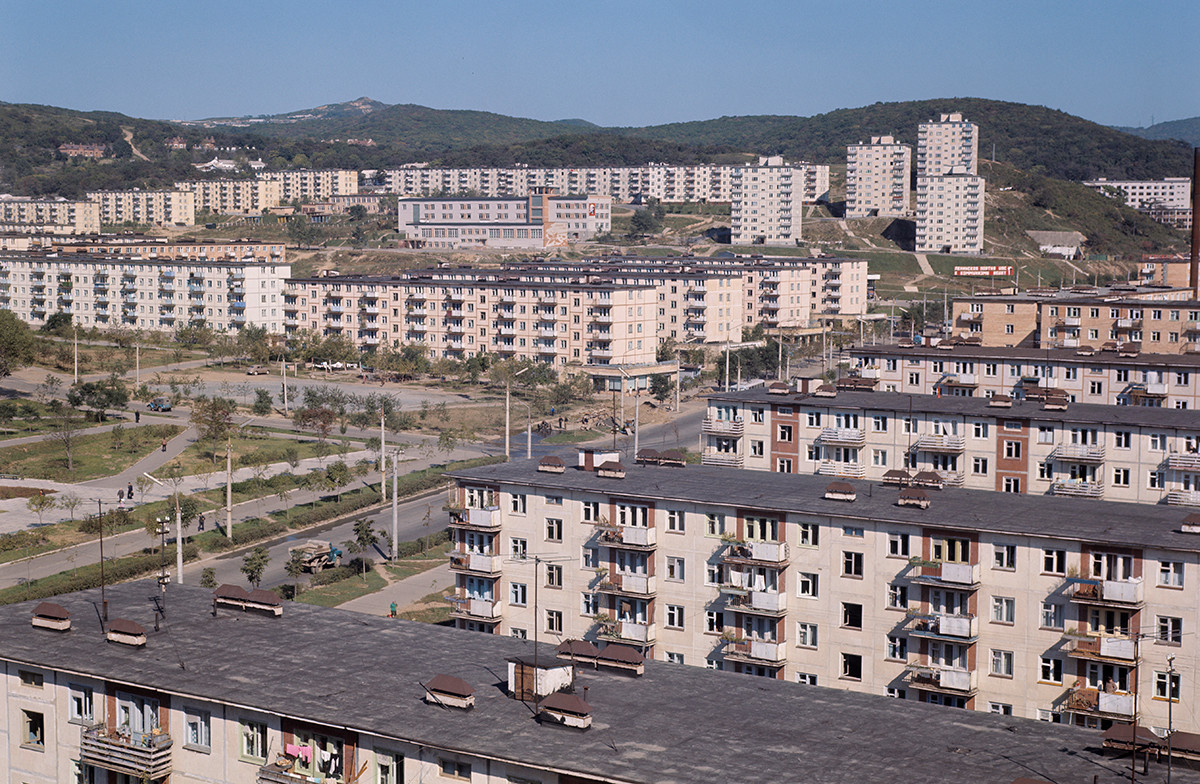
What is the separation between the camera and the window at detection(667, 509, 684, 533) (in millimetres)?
39406

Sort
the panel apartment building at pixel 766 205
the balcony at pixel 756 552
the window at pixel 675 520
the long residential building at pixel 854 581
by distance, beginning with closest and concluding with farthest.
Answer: the long residential building at pixel 854 581
the balcony at pixel 756 552
the window at pixel 675 520
the panel apartment building at pixel 766 205

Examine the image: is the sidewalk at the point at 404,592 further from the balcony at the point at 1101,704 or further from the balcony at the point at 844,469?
the balcony at the point at 1101,704

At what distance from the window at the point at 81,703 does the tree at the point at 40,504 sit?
41.6 m

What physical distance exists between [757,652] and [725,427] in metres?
22.9

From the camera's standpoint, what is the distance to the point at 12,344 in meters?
102

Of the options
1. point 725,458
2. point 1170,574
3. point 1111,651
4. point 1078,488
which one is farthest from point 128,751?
point 1078,488

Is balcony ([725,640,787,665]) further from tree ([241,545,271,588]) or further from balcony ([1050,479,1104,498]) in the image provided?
tree ([241,545,271,588])


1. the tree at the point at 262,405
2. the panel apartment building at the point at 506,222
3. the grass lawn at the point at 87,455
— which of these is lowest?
the grass lawn at the point at 87,455

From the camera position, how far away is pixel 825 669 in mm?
37156

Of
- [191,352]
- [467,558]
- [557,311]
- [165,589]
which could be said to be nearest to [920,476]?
[467,558]

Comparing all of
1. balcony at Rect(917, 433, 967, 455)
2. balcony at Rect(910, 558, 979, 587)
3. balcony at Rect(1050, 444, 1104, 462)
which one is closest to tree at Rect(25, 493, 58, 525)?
balcony at Rect(917, 433, 967, 455)

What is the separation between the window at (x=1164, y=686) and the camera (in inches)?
1310

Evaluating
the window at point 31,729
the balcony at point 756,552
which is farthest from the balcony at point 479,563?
the window at point 31,729

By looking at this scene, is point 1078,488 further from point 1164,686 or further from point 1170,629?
point 1164,686
